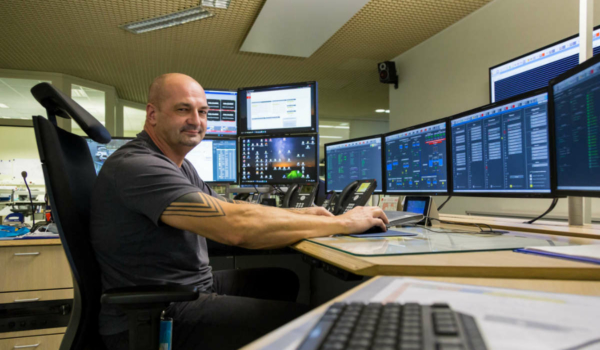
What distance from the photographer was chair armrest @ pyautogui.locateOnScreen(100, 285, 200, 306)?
2.39 ft

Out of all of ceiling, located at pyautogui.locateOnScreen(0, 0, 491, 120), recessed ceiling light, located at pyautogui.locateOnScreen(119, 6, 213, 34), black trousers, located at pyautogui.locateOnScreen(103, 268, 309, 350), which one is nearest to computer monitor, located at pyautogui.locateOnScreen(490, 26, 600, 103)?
ceiling, located at pyautogui.locateOnScreen(0, 0, 491, 120)

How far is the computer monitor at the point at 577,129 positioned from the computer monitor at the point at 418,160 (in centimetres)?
54

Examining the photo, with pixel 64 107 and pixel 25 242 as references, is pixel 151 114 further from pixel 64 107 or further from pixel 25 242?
pixel 25 242

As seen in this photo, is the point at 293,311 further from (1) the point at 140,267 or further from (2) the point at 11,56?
(2) the point at 11,56

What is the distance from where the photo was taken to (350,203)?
5.71 ft

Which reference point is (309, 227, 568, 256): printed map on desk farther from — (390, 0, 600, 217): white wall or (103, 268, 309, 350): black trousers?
(390, 0, 600, 217): white wall

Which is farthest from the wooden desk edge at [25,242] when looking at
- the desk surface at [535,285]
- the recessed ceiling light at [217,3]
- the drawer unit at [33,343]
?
the recessed ceiling light at [217,3]

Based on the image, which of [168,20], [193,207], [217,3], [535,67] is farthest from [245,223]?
[168,20]

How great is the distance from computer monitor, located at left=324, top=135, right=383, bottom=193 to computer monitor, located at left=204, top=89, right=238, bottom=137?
24.6 inches

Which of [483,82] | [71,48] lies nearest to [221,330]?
[483,82]

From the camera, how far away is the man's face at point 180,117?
1.30 m

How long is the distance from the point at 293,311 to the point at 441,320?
719 millimetres

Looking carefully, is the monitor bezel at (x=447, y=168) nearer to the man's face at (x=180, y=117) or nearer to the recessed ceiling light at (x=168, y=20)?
the man's face at (x=180, y=117)

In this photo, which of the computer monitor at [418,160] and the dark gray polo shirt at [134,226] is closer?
the dark gray polo shirt at [134,226]
